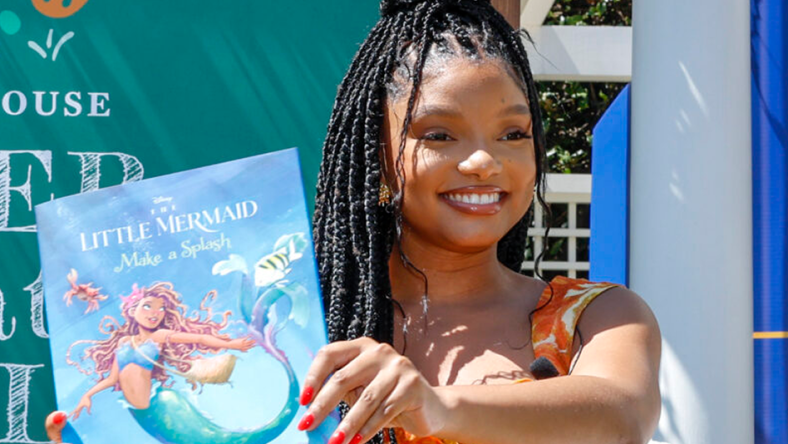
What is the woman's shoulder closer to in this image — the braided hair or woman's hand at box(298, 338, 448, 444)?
the braided hair

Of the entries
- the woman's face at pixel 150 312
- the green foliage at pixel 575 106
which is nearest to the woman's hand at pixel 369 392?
the woman's face at pixel 150 312

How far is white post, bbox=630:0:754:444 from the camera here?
2912mm

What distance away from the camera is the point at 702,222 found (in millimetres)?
2926

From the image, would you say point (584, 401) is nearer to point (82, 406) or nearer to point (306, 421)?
point (306, 421)

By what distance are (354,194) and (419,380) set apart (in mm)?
565

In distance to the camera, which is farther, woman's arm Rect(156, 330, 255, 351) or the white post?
the white post

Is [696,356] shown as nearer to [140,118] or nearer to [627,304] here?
[627,304]

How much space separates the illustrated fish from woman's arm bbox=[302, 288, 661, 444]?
17cm

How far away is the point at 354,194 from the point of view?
1668 mm

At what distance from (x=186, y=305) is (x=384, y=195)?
0.45 m

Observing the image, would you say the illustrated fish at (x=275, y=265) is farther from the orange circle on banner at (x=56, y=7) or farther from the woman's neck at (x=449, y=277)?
the orange circle on banner at (x=56, y=7)

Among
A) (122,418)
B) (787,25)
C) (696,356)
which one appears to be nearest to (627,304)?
(122,418)

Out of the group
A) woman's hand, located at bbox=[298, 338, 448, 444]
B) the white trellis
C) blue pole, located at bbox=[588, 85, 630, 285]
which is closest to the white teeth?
woman's hand, located at bbox=[298, 338, 448, 444]

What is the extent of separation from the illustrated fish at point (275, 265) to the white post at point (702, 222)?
185 cm
